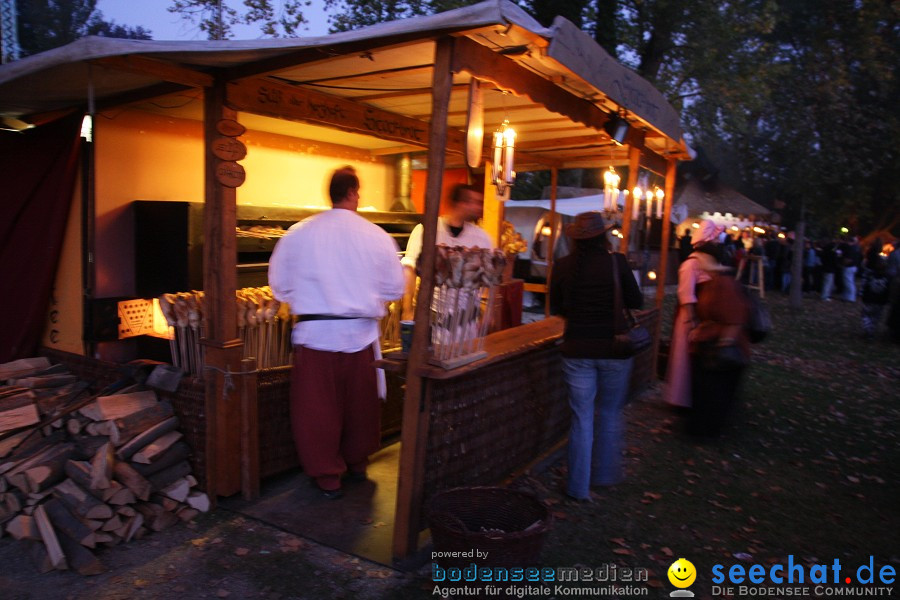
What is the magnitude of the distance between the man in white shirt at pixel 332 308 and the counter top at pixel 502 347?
0.32m

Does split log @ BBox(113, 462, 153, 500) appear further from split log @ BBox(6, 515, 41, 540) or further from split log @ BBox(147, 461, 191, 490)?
split log @ BBox(6, 515, 41, 540)

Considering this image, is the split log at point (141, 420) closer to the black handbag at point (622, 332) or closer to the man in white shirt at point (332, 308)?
the man in white shirt at point (332, 308)

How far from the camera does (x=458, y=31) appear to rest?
10.6 feet

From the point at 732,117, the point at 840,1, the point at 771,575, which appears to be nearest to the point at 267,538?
the point at 771,575

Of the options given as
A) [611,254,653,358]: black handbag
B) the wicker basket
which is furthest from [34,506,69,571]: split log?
[611,254,653,358]: black handbag

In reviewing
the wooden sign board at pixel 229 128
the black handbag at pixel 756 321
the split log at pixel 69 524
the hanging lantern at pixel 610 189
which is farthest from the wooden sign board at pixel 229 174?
the hanging lantern at pixel 610 189

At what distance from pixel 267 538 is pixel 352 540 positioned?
1.69ft

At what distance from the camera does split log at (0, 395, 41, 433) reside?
13.2 ft

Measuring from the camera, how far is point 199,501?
162 inches

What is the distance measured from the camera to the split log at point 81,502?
11.8 ft

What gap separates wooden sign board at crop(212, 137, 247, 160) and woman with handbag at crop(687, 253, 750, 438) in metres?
4.08

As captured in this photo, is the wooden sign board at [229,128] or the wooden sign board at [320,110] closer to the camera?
the wooden sign board at [229,128]

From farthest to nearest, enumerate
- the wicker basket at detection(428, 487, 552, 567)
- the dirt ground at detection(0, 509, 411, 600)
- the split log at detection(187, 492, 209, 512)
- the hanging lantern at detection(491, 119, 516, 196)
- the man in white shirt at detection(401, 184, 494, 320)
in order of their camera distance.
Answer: the man in white shirt at detection(401, 184, 494, 320)
the hanging lantern at detection(491, 119, 516, 196)
the split log at detection(187, 492, 209, 512)
the dirt ground at detection(0, 509, 411, 600)
the wicker basket at detection(428, 487, 552, 567)

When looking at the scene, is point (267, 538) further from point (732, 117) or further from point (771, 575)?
point (732, 117)
